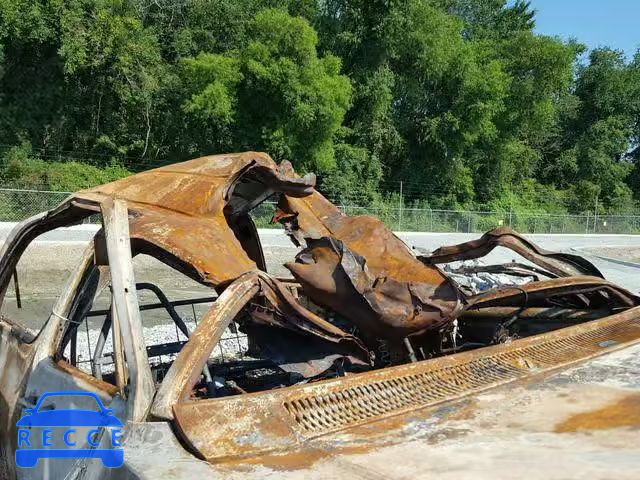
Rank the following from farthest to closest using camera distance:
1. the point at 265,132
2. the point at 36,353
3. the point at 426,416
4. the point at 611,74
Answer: the point at 611,74, the point at 265,132, the point at 36,353, the point at 426,416

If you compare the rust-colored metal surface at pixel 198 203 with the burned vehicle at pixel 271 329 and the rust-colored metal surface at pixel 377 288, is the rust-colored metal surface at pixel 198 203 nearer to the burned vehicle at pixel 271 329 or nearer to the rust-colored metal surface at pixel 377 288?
the burned vehicle at pixel 271 329

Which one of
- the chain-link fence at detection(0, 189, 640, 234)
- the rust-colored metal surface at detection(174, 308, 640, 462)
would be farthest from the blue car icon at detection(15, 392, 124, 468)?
the chain-link fence at detection(0, 189, 640, 234)

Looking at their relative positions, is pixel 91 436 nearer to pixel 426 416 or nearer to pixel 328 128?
pixel 426 416

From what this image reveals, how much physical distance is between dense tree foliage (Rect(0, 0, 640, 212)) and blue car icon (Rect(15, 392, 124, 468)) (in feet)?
95.4

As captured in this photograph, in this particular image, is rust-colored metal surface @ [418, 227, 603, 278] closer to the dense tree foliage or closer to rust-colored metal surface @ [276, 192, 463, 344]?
rust-colored metal surface @ [276, 192, 463, 344]

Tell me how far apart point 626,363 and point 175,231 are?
6.89 feet

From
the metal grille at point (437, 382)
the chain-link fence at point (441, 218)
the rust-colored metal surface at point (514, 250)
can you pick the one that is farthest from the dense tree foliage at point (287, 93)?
the metal grille at point (437, 382)

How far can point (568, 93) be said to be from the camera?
58.9 metres

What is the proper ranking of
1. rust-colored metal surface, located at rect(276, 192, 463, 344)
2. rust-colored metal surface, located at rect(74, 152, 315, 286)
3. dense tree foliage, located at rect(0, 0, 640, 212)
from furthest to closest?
1. dense tree foliage, located at rect(0, 0, 640, 212)
2. rust-colored metal surface, located at rect(276, 192, 463, 344)
3. rust-colored metal surface, located at rect(74, 152, 315, 286)

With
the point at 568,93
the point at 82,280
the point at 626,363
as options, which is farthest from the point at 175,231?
the point at 568,93

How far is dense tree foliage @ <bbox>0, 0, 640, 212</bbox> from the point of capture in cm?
3300

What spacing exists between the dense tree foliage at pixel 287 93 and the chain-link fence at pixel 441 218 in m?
3.27

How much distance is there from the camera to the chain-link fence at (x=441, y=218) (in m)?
23.6

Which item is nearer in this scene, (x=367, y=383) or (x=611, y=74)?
(x=367, y=383)
